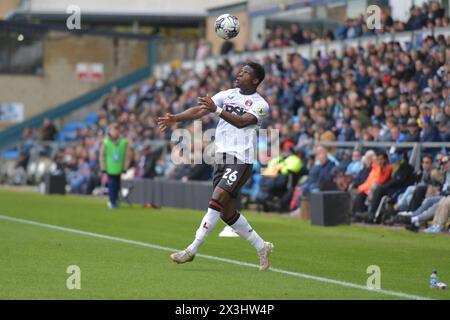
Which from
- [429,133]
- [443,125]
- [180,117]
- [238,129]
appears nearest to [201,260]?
[238,129]

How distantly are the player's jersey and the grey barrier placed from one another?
531 inches

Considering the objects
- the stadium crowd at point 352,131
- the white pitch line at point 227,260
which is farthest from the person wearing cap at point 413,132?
the white pitch line at point 227,260

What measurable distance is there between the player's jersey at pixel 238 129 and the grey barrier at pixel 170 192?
531 inches

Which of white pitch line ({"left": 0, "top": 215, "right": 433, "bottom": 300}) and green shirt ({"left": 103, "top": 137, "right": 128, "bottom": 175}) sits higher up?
green shirt ({"left": 103, "top": 137, "right": 128, "bottom": 175})

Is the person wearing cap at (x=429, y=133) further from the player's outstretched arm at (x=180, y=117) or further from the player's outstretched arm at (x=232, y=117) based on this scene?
the player's outstretched arm at (x=180, y=117)

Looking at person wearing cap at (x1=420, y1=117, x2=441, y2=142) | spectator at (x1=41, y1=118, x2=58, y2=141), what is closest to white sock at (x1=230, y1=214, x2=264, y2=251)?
person wearing cap at (x1=420, y1=117, x2=441, y2=142)

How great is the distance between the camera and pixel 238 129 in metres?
13.9

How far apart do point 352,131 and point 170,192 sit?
5.95 metres

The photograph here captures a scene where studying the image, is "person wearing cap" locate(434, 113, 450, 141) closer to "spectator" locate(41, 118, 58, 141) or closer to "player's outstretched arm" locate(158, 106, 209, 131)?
"player's outstretched arm" locate(158, 106, 209, 131)

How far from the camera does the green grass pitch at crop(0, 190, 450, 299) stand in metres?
11.5

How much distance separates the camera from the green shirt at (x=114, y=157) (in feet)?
94.0

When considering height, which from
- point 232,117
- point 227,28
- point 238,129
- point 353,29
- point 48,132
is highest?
point 353,29

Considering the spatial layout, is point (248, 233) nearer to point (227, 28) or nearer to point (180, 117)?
point (180, 117)

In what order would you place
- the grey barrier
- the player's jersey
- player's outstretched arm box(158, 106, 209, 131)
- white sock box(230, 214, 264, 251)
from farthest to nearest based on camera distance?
the grey barrier → the player's jersey → white sock box(230, 214, 264, 251) → player's outstretched arm box(158, 106, 209, 131)
